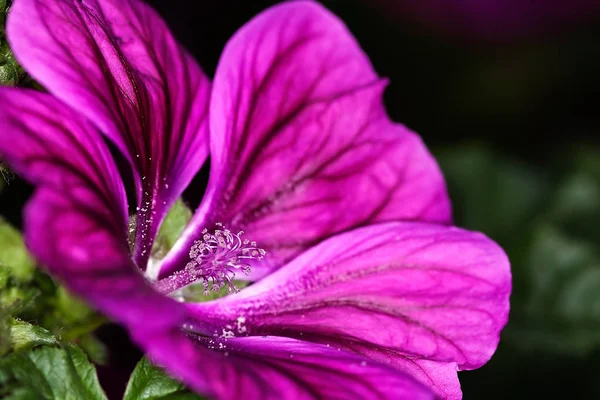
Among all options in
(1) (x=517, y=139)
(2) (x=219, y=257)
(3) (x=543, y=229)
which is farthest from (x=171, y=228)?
(1) (x=517, y=139)

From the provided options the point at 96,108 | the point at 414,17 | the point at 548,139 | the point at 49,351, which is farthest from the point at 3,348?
the point at 414,17

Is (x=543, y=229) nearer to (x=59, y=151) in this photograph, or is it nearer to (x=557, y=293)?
(x=557, y=293)

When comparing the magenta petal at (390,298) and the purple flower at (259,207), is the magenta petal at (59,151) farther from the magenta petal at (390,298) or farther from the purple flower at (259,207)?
the magenta petal at (390,298)

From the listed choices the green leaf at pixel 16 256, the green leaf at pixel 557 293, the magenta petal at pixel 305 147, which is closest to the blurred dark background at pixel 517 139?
the green leaf at pixel 557 293

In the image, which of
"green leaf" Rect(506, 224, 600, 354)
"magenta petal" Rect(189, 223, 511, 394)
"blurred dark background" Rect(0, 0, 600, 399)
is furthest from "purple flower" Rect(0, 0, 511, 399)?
"green leaf" Rect(506, 224, 600, 354)

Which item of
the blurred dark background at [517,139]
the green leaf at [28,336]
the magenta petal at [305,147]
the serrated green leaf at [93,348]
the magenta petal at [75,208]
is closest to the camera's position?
the magenta petal at [75,208]

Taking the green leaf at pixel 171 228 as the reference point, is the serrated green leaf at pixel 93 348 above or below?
below

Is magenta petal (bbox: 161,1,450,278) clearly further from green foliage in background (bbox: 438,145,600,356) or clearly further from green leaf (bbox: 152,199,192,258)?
green foliage in background (bbox: 438,145,600,356)
